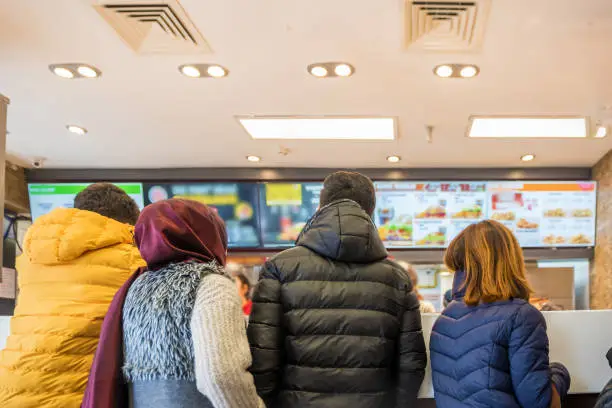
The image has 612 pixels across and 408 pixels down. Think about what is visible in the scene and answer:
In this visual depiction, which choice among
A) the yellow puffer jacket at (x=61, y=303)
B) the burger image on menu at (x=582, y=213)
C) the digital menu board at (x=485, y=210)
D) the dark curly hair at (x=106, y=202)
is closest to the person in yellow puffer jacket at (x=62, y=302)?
the yellow puffer jacket at (x=61, y=303)

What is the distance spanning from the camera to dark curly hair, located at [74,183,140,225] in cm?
205

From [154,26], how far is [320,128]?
1625mm

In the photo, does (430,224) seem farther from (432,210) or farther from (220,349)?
(220,349)

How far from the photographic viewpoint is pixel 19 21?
105 inches

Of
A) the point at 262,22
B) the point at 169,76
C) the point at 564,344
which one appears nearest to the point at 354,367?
the point at 564,344

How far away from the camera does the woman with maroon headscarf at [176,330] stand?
147 centimetres

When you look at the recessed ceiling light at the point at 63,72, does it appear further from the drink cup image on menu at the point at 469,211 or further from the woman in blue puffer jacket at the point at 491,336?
the drink cup image on menu at the point at 469,211

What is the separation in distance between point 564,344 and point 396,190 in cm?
290

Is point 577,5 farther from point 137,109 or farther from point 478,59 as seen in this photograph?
point 137,109

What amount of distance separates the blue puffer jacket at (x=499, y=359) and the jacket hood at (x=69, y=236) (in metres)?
1.18

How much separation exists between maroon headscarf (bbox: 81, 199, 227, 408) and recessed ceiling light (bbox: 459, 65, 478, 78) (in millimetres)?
1937

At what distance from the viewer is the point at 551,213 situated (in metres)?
4.80

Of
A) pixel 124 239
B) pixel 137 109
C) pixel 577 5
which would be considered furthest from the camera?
pixel 137 109

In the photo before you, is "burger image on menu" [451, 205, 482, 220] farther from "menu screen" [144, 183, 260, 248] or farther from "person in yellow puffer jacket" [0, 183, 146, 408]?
"person in yellow puffer jacket" [0, 183, 146, 408]
